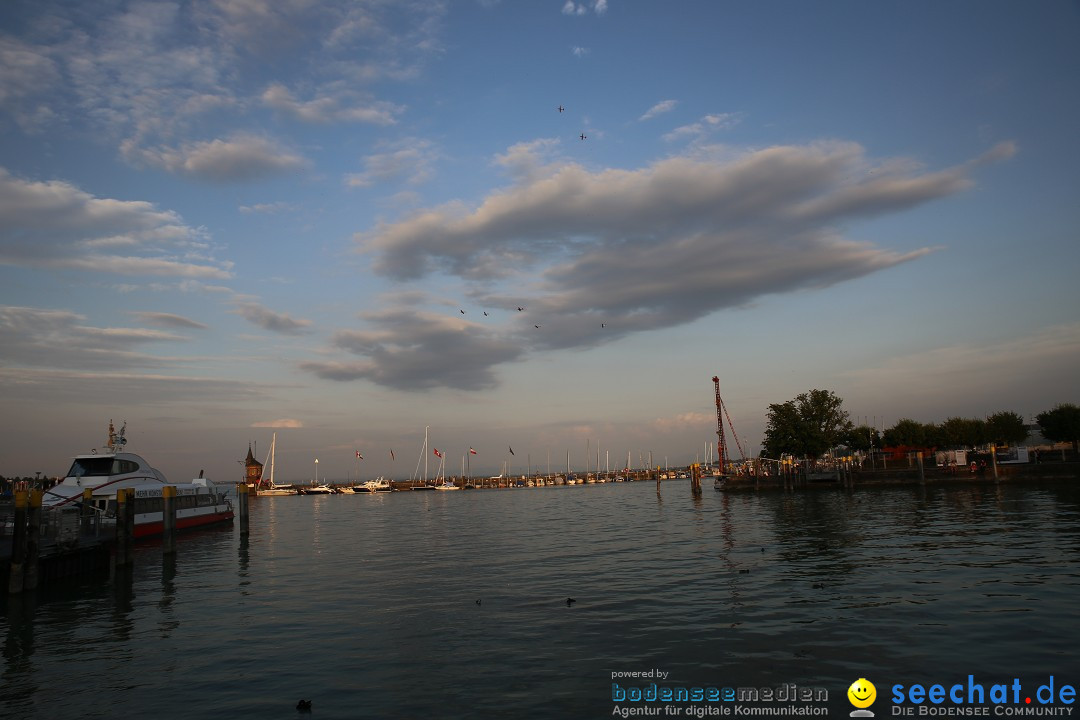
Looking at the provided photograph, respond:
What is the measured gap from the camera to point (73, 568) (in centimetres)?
3150

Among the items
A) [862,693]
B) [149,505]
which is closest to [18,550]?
[149,505]

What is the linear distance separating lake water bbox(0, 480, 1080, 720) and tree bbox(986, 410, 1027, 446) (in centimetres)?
7711

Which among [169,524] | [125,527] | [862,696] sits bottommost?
[862,696]

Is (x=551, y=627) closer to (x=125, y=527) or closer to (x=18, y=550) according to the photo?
(x=18, y=550)

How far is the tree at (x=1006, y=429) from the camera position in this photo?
103 m

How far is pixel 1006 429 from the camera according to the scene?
10338cm

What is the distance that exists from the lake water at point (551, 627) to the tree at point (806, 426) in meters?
69.8

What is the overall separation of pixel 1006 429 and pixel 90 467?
118994 millimetres

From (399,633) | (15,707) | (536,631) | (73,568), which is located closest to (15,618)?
(73,568)

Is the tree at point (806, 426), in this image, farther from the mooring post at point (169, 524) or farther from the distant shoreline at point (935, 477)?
the mooring post at point (169, 524)

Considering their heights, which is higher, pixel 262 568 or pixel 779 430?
pixel 779 430

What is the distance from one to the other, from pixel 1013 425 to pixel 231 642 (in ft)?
386

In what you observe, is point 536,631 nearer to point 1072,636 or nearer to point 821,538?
point 1072,636

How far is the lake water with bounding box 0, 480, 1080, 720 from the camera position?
46.6ft
